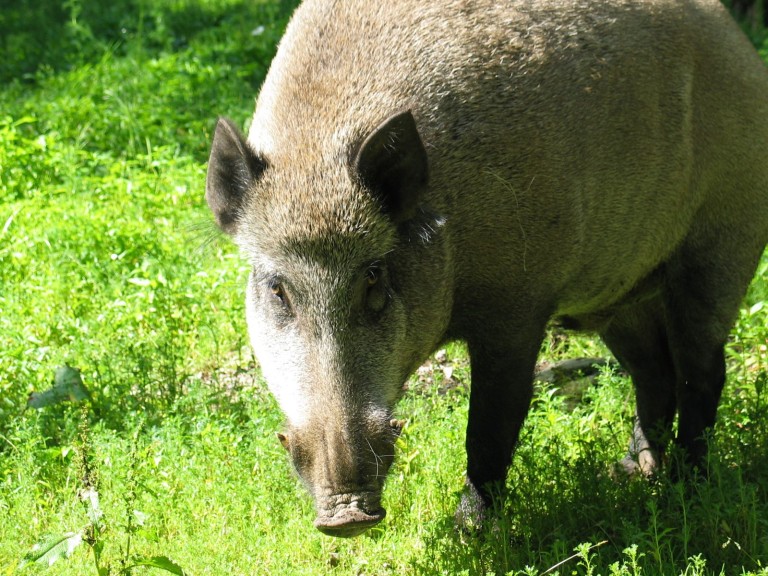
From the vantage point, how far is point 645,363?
5418 millimetres

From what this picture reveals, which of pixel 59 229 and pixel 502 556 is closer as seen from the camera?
pixel 502 556

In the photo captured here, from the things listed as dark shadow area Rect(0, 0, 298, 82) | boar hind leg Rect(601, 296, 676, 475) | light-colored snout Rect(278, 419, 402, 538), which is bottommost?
light-colored snout Rect(278, 419, 402, 538)

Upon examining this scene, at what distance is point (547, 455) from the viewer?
198 inches

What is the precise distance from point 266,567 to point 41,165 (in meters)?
4.59

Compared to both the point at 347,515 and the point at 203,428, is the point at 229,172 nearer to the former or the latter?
the point at 347,515

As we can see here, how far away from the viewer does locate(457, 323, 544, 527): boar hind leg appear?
14.4 ft

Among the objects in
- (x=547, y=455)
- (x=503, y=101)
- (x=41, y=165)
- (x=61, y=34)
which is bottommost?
(x=547, y=455)

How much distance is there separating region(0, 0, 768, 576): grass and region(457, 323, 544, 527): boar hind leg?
0.13 meters

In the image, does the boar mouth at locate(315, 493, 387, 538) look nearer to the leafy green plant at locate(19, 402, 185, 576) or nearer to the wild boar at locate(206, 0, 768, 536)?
the wild boar at locate(206, 0, 768, 536)

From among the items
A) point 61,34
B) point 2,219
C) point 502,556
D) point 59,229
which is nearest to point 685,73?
point 502,556

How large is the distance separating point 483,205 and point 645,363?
63.6 inches

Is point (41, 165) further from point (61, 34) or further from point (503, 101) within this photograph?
point (503, 101)

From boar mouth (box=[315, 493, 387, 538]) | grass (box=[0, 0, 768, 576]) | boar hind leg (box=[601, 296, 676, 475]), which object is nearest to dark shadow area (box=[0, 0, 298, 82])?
grass (box=[0, 0, 768, 576])

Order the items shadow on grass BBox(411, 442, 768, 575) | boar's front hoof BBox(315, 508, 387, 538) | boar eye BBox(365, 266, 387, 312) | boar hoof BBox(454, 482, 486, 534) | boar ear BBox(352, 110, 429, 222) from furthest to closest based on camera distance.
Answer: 1. boar hoof BBox(454, 482, 486, 534)
2. shadow on grass BBox(411, 442, 768, 575)
3. boar eye BBox(365, 266, 387, 312)
4. boar ear BBox(352, 110, 429, 222)
5. boar's front hoof BBox(315, 508, 387, 538)
